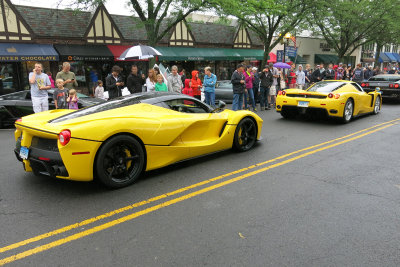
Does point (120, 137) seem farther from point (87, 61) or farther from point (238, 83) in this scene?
point (87, 61)

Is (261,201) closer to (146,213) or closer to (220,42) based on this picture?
(146,213)

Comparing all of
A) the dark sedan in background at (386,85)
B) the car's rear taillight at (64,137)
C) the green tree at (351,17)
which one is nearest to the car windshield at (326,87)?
the dark sedan in background at (386,85)

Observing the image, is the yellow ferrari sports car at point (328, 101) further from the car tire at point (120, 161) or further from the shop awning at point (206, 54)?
the shop awning at point (206, 54)

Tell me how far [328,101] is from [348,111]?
3.29 feet

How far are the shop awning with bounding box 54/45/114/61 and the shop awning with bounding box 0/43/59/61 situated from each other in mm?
452

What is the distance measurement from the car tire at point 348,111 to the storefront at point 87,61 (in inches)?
522

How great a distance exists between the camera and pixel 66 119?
13.0 feet

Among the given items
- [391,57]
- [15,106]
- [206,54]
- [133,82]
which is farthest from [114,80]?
[391,57]

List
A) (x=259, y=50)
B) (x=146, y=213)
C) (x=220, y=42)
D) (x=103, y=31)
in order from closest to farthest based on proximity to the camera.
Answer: (x=146, y=213) → (x=103, y=31) → (x=220, y=42) → (x=259, y=50)

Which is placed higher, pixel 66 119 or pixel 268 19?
pixel 268 19

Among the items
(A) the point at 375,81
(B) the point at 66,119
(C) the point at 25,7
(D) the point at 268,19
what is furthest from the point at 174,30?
(B) the point at 66,119

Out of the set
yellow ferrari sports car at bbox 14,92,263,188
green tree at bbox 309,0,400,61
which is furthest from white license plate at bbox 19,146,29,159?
green tree at bbox 309,0,400,61

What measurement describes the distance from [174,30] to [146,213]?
19652 millimetres

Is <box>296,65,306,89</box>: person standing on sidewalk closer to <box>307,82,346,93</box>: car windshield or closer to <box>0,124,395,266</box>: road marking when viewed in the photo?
<box>307,82,346,93</box>: car windshield
